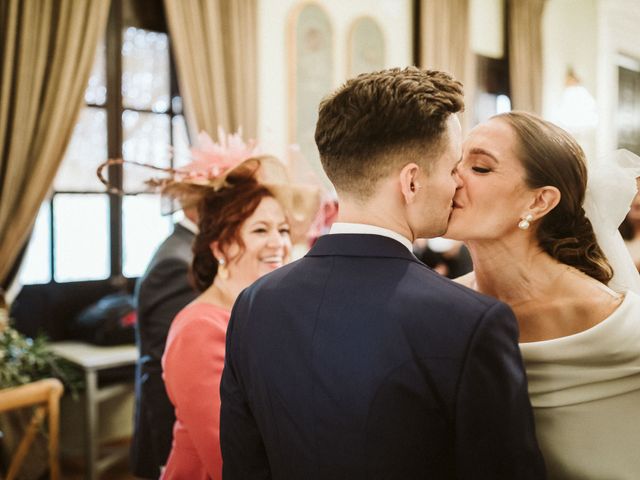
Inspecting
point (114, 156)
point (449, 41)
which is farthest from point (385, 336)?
point (449, 41)

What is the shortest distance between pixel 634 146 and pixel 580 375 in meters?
7.42

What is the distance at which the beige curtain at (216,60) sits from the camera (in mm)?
3973

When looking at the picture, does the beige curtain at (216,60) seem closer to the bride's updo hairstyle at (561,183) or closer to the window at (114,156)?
the window at (114,156)

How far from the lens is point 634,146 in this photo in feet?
25.5

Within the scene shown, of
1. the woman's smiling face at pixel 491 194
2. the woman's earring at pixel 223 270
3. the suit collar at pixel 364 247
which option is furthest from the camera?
the woman's earring at pixel 223 270

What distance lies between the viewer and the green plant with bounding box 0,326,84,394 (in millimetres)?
2945

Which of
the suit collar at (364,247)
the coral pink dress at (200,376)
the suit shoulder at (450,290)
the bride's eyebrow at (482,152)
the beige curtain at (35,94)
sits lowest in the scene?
the coral pink dress at (200,376)

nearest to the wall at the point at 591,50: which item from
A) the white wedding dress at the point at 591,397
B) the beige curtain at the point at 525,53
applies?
the beige curtain at the point at 525,53

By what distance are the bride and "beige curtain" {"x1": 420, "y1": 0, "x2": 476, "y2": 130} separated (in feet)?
13.0

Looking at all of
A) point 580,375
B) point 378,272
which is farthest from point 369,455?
point 580,375

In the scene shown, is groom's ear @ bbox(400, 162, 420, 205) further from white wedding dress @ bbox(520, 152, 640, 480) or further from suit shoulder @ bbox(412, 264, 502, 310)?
white wedding dress @ bbox(520, 152, 640, 480)

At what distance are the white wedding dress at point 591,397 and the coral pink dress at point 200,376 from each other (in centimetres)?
72

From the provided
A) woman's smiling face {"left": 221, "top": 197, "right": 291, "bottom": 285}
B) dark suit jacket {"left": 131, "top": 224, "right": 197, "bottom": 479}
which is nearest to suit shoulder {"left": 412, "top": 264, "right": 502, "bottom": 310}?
woman's smiling face {"left": 221, "top": 197, "right": 291, "bottom": 285}

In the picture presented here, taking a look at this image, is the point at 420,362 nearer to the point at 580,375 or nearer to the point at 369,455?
the point at 369,455
